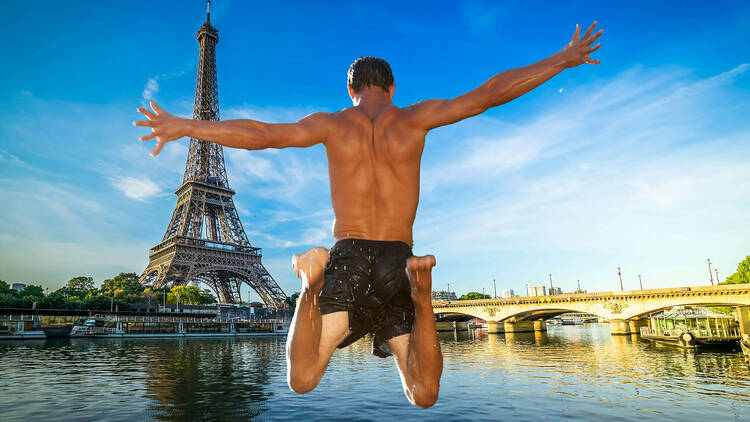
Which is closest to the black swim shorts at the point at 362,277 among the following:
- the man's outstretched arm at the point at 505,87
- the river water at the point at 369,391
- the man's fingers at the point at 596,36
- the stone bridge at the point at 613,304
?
the man's outstretched arm at the point at 505,87

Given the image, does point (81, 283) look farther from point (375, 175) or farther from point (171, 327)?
point (375, 175)

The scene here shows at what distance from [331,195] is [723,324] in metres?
46.6

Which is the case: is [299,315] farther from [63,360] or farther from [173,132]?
[63,360]

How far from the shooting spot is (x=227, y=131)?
2.87 m

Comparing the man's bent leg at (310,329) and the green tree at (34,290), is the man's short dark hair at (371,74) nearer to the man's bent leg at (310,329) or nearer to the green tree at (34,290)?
the man's bent leg at (310,329)

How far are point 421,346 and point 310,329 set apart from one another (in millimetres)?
773

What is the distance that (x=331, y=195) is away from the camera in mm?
3248

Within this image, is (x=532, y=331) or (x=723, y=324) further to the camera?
(x=532, y=331)

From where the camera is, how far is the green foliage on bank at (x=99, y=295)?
60812mm

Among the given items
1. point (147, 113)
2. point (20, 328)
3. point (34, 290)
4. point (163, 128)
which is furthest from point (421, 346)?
point (34, 290)

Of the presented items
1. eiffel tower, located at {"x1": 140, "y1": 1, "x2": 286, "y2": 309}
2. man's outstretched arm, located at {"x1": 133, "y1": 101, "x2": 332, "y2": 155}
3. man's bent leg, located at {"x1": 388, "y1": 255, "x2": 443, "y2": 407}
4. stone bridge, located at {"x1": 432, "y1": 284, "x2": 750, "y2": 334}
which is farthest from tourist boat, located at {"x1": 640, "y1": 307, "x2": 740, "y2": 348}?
eiffel tower, located at {"x1": 140, "y1": 1, "x2": 286, "y2": 309}

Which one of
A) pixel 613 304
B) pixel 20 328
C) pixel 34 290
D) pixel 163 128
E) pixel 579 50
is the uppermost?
pixel 34 290

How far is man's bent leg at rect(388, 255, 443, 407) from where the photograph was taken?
110 inches

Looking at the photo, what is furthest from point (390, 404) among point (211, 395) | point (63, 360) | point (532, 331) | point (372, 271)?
Answer: point (532, 331)
